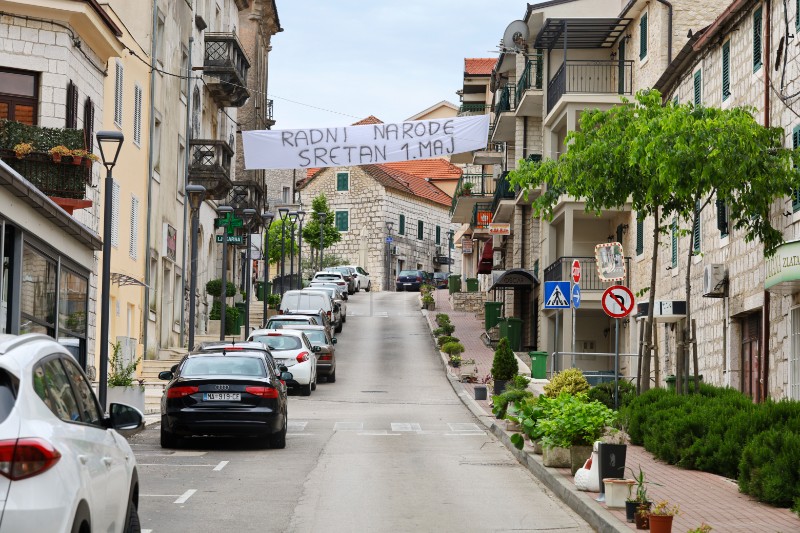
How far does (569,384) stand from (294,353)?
11.6m

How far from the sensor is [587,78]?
43.9 metres

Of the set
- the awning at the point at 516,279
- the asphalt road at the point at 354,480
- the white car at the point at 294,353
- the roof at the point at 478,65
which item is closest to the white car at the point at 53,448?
the asphalt road at the point at 354,480

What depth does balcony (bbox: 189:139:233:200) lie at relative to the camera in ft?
157

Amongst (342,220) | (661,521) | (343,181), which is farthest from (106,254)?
(342,220)

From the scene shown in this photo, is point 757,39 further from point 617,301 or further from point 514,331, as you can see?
point 514,331

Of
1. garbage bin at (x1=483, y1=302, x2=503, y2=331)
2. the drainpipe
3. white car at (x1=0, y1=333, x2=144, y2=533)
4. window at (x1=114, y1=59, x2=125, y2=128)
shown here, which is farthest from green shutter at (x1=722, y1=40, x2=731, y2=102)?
garbage bin at (x1=483, y1=302, x2=503, y2=331)

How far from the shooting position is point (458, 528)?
1212cm

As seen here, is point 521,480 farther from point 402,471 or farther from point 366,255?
point 366,255

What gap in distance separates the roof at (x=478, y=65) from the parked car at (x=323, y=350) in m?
42.3

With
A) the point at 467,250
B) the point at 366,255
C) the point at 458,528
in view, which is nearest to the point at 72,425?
the point at 458,528

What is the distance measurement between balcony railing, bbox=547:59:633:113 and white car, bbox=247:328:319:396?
44.2 ft

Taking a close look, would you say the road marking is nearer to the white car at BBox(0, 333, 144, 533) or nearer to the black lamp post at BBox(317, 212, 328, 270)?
the white car at BBox(0, 333, 144, 533)

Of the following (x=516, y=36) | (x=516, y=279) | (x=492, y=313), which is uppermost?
(x=516, y=36)

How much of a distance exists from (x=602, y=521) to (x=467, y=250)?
243ft
